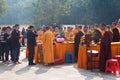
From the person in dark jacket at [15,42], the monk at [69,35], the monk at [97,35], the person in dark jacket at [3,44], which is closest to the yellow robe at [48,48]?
the person in dark jacket at [15,42]

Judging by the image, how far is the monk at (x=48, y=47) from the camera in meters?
13.9

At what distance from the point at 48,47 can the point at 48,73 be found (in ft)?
7.47

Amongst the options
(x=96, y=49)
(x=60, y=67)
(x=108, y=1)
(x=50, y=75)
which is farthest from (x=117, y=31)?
(x=108, y=1)

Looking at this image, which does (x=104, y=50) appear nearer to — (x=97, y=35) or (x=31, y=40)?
(x=97, y=35)

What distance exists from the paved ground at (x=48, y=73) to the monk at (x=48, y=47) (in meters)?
0.41

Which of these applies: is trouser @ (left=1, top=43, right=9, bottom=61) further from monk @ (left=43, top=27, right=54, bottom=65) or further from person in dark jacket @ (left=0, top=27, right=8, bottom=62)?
monk @ (left=43, top=27, right=54, bottom=65)

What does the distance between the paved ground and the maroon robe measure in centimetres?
40

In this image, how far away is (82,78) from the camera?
426 inches

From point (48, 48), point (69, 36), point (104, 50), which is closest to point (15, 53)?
point (48, 48)

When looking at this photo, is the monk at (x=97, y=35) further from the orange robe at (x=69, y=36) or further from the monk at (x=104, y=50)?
the orange robe at (x=69, y=36)

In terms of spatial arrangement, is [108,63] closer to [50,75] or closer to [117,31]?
[50,75]

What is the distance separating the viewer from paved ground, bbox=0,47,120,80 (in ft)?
36.1

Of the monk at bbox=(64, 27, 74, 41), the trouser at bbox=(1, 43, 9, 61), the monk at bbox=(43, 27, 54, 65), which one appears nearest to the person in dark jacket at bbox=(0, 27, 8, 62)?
the trouser at bbox=(1, 43, 9, 61)

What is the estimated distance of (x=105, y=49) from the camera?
39.8ft
